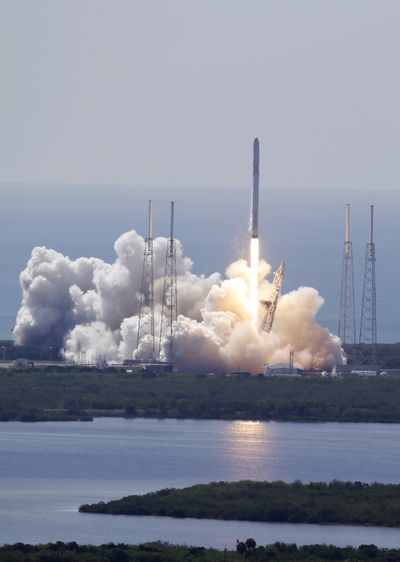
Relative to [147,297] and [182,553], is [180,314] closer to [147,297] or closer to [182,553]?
[147,297]

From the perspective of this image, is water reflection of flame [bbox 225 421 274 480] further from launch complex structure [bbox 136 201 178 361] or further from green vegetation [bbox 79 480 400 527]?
launch complex structure [bbox 136 201 178 361]

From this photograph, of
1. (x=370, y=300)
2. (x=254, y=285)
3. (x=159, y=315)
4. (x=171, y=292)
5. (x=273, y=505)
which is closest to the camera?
(x=273, y=505)

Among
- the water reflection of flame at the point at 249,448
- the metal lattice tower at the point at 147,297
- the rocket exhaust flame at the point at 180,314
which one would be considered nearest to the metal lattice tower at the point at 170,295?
the rocket exhaust flame at the point at 180,314

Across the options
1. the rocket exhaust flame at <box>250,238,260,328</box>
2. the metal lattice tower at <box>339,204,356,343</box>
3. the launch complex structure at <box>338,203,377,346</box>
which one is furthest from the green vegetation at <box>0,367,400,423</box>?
the metal lattice tower at <box>339,204,356,343</box>

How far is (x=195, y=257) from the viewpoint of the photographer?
198m

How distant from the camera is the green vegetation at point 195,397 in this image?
9338 cm

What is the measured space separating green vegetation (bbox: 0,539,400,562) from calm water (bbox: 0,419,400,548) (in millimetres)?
2389

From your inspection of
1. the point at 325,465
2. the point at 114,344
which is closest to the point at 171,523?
the point at 325,465

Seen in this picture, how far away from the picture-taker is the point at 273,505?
226ft

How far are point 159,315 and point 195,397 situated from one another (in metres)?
8.40

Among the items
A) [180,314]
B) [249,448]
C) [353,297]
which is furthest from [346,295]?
[249,448]

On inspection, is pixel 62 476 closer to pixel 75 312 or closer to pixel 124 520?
pixel 124 520

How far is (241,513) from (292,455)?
14618mm

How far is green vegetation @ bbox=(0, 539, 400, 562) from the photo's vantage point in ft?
193
